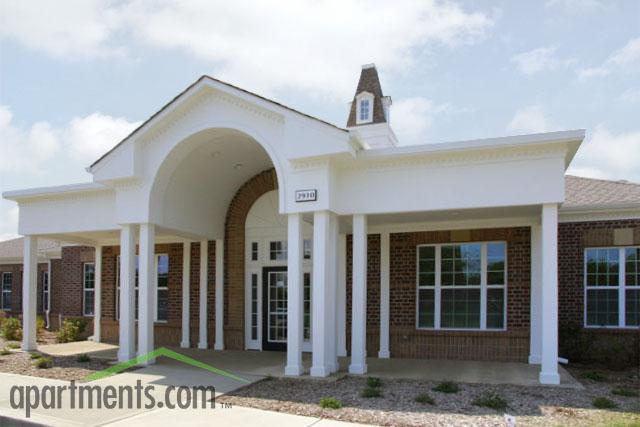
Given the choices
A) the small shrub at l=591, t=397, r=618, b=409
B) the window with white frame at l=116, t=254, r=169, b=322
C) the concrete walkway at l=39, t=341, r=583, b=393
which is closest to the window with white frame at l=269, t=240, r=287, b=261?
the concrete walkway at l=39, t=341, r=583, b=393

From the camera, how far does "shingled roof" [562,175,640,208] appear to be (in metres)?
13.5

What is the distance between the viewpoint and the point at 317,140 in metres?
10.9

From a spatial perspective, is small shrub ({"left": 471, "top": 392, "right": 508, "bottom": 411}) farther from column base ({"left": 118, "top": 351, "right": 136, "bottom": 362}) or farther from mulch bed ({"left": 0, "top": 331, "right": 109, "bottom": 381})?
column base ({"left": 118, "top": 351, "right": 136, "bottom": 362})

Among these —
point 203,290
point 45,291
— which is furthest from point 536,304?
point 45,291

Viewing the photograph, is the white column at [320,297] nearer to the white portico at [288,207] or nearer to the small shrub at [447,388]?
the white portico at [288,207]

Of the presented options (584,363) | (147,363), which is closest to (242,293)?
(147,363)

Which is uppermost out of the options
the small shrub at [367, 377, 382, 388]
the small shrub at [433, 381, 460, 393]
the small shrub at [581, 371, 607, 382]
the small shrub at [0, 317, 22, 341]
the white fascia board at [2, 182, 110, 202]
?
the white fascia board at [2, 182, 110, 202]

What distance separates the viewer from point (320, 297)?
35.8 ft

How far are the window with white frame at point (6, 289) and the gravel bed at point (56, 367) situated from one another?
38.3 feet

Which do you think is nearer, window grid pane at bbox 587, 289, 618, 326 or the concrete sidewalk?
the concrete sidewalk

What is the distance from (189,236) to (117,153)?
334 centimetres

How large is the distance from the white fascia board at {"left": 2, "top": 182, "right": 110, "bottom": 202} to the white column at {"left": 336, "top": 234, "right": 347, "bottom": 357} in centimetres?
605

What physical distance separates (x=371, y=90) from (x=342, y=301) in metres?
14.9

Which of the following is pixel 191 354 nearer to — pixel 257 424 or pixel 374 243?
pixel 374 243
